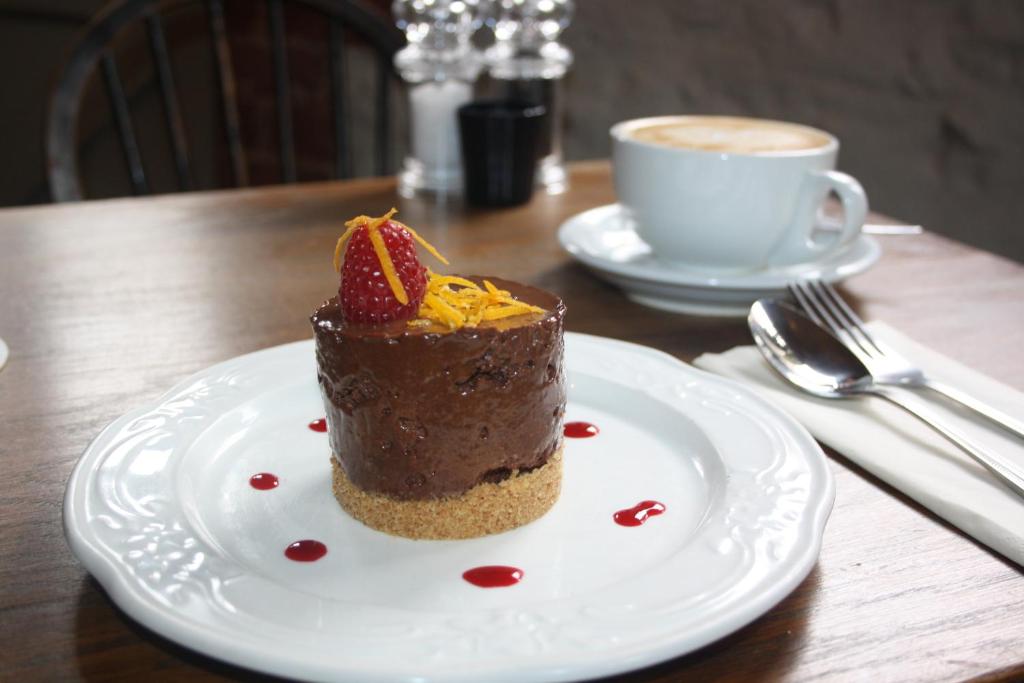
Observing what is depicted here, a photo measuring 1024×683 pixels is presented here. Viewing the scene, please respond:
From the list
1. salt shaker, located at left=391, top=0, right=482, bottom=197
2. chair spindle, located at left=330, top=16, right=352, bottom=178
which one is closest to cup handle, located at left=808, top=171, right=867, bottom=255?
salt shaker, located at left=391, top=0, right=482, bottom=197

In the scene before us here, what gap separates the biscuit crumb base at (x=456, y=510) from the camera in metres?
0.72

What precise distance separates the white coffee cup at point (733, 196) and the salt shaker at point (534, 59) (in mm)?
491

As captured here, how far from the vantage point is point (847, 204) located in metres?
1.19

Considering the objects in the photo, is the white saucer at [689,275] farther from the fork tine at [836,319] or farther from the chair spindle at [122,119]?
the chair spindle at [122,119]

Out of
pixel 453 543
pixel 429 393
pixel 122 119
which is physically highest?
pixel 122 119

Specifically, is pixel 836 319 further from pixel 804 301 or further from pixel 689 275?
pixel 689 275

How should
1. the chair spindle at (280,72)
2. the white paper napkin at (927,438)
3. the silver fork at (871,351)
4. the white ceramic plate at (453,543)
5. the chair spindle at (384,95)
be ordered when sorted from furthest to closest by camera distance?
the chair spindle at (384,95)
the chair spindle at (280,72)
the silver fork at (871,351)
the white paper napkin at (927,438)
the white ceramic plate at (453,543)

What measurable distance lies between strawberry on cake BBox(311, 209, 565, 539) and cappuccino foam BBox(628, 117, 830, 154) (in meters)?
0.56

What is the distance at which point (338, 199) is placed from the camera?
1619 mm

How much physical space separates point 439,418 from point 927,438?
0.42 metres

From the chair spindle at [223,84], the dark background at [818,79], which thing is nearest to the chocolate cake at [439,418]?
the chair spindle at [223,84]

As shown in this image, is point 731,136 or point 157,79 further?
point 157,79

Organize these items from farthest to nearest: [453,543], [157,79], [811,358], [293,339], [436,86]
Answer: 1. [157,79]
2. [436,86]
3. [293,339]
4. [811,358]
5. [453,543]

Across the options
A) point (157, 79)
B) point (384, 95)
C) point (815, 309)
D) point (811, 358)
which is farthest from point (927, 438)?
point (157, 79)
